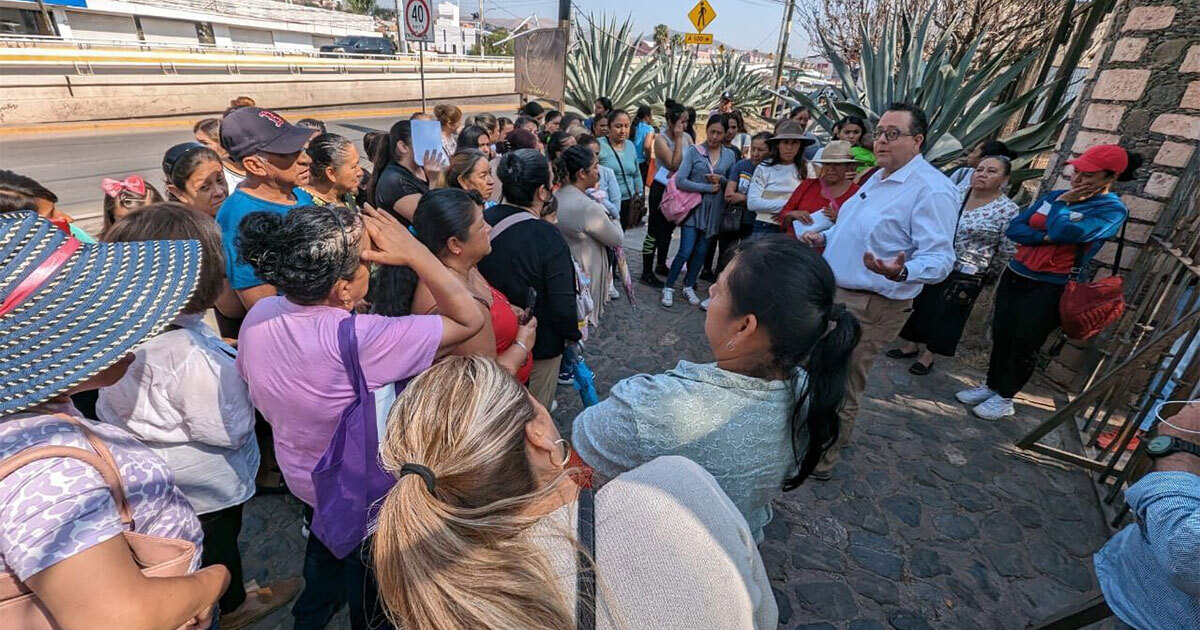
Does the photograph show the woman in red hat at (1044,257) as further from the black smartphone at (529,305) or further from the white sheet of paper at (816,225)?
the black smartphone at (529,305)

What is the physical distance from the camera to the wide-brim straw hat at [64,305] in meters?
0.98

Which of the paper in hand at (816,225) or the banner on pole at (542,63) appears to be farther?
the banner on pole at (542,63)

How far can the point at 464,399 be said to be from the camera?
975mm

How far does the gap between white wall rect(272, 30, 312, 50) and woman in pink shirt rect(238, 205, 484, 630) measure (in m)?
49.6

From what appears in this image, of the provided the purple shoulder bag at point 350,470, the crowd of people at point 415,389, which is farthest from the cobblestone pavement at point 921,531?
the purple shoulder bag at point 350,470

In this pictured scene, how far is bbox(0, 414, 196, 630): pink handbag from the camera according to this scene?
90cm

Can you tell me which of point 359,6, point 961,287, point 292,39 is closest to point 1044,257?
point 961,287

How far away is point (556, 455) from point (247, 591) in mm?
2063

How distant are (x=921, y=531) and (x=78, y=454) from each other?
11.4ft

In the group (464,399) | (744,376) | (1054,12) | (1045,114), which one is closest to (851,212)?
(744,376)

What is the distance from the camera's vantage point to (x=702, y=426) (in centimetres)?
135

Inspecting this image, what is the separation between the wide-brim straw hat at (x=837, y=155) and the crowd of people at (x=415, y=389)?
0.72 meters

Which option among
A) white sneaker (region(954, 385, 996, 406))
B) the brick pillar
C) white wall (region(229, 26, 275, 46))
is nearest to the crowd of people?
white sneaker (region(954, 385, 996, 406))

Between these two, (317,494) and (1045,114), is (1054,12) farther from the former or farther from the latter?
(317,494)
